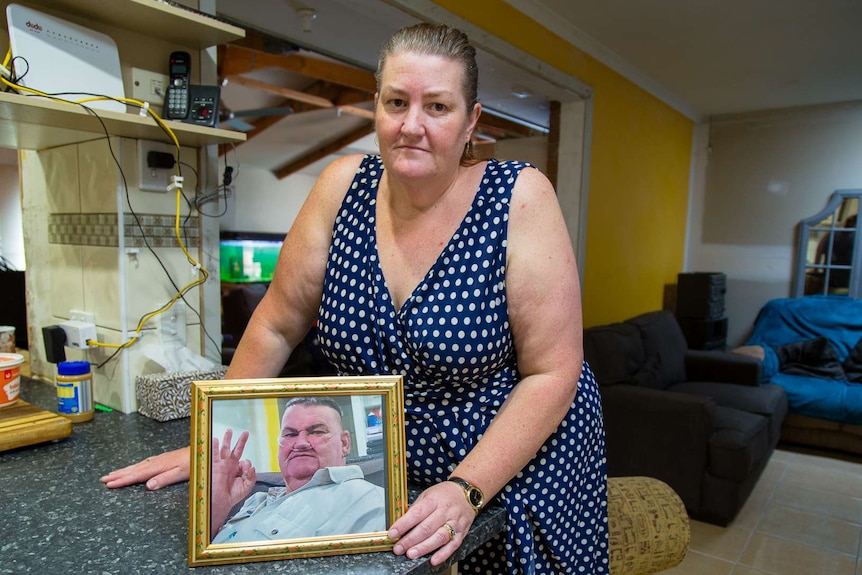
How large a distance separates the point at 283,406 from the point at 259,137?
24.2 feet

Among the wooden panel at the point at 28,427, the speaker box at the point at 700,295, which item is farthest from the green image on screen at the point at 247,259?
the wooden panel at the point at 28,427

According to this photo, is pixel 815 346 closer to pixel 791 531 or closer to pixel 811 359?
pixel 811 359

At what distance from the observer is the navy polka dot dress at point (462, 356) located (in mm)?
906

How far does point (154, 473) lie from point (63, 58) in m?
0.90

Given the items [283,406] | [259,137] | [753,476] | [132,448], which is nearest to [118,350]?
[132,448]

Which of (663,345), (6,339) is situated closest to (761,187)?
(663,345)

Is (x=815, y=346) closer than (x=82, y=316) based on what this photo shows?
No

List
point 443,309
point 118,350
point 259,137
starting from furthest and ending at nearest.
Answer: point 259,137
point 118,350
point 443,309

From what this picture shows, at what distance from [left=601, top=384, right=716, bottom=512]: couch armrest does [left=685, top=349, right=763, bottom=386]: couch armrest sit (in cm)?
117

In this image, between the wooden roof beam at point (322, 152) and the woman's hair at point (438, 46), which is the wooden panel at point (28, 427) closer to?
the woman's hair at point (438, 46)

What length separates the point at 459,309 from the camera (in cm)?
90

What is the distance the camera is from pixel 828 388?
3.63 m

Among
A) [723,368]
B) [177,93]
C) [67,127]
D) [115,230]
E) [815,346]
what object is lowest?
[723,368]

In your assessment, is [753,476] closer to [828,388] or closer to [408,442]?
[828,388]
